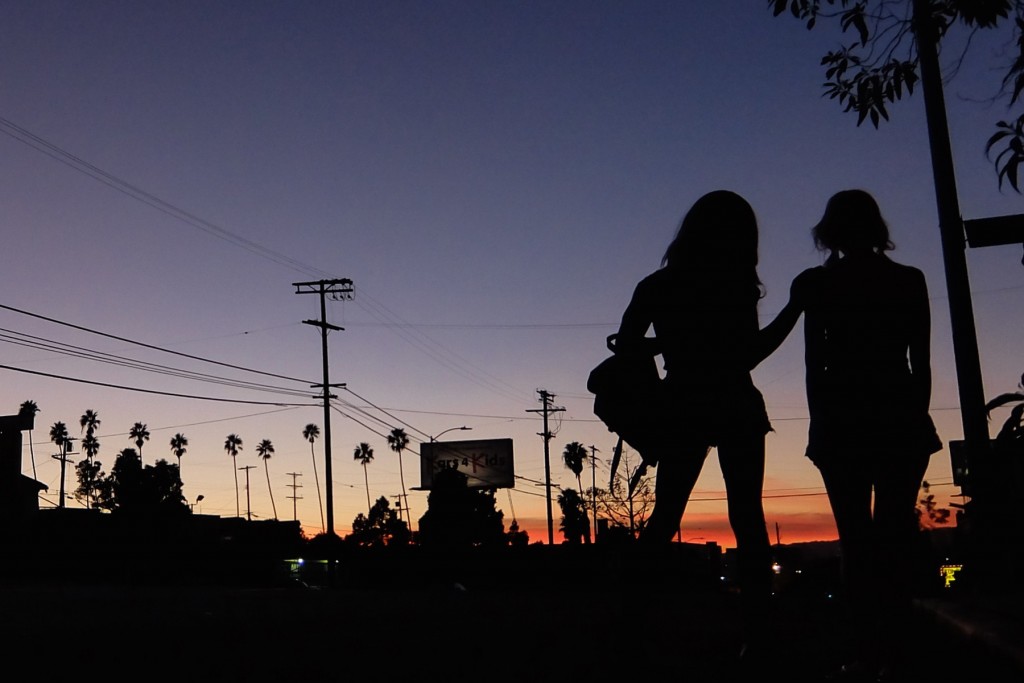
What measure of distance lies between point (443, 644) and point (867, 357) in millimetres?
2339

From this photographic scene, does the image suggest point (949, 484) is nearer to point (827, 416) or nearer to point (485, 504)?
point (485, 504)

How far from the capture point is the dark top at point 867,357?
4141 millimetres

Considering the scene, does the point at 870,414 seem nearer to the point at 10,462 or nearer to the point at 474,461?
the point at 10,462

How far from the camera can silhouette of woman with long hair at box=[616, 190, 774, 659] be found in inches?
165

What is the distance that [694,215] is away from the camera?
14.4 feet

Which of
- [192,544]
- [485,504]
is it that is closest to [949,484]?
[485,504]

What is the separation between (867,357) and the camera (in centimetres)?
419

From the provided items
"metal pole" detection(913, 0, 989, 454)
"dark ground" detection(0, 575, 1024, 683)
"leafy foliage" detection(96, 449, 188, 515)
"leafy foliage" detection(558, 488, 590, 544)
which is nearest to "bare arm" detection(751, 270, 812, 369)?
"dark ground" detection(0, 575, 1024, 683)

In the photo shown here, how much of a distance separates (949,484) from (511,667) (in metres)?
103

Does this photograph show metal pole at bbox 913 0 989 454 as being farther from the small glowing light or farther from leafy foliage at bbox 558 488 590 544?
leafy foliage at bbox 558 488 590 544

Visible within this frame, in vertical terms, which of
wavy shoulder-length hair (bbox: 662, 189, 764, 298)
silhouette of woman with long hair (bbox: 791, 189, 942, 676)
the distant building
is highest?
the distant building

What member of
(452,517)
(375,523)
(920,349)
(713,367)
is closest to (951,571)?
(920,349)

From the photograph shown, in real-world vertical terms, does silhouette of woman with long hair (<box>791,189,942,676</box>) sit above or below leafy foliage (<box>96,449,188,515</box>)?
below

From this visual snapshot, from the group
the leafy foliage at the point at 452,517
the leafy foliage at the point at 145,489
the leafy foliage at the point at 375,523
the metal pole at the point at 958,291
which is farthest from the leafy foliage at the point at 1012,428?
the leafy foliage at the point at 375,523
